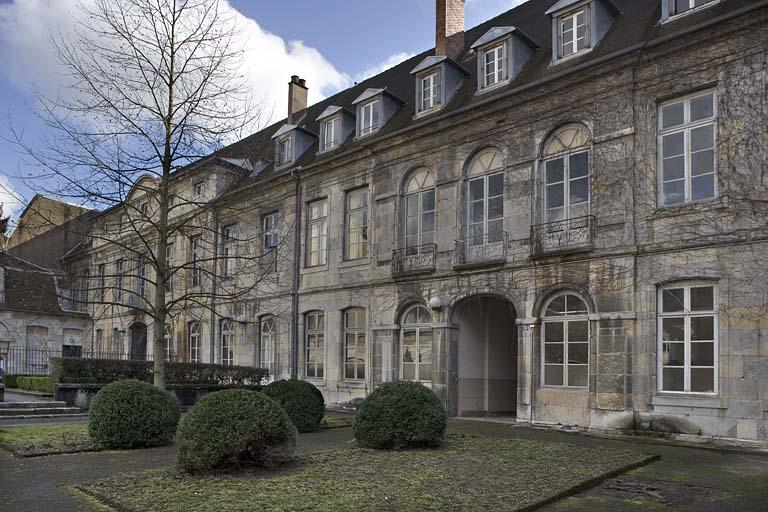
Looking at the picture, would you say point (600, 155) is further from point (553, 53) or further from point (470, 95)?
point (470, 95)

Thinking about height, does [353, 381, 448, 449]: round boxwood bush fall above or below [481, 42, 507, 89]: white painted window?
below

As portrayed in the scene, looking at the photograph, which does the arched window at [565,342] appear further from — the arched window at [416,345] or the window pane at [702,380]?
the arched window at [416,345]

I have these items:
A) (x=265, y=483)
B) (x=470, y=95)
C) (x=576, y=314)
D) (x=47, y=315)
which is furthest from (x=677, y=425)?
(x=47, y=315)

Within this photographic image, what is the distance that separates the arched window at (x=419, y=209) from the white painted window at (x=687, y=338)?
614cm

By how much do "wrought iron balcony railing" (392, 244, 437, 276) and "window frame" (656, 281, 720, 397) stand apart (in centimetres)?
564

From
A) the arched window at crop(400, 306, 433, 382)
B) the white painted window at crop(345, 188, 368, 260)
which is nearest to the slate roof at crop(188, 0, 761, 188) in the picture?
the white painted window at crop(345, 188, 368, 260)

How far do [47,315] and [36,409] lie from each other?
1982cm

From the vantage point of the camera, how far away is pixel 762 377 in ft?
35.4

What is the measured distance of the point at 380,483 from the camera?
285 inches

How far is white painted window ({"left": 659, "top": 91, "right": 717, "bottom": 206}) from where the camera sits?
11891mm

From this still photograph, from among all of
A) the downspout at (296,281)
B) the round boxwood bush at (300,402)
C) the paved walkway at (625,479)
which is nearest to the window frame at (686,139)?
the paved walkway at (625,479)

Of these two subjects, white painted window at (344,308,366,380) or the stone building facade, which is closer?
the stone building facade

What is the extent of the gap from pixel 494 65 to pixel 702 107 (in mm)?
5315

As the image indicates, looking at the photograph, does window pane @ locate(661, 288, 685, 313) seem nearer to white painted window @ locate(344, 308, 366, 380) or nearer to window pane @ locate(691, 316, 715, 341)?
window pane @ locate(691, 316, 715, 341)
